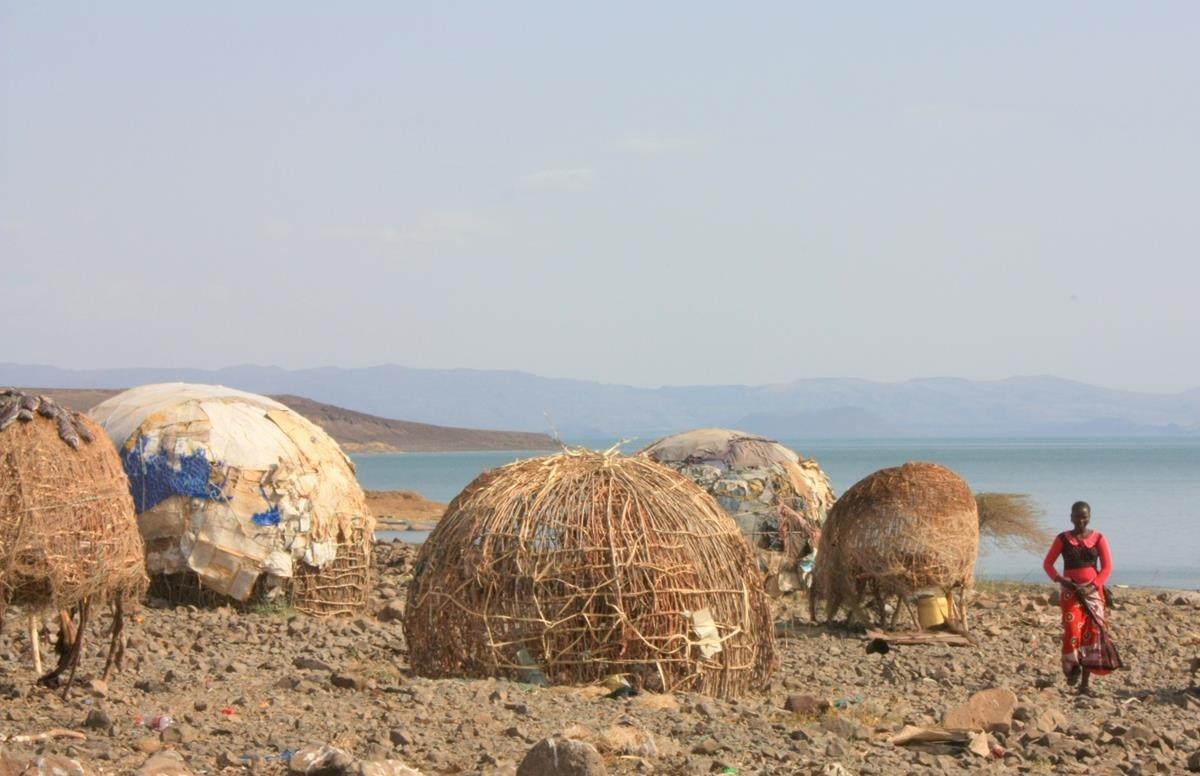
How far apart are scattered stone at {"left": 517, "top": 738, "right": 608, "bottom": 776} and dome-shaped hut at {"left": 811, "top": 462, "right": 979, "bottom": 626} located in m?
8.96

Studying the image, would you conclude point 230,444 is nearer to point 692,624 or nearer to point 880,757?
point 692,624

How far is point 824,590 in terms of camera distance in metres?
17.3

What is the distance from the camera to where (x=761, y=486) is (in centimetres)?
2069

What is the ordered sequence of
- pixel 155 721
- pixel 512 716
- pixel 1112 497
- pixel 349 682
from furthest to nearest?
1. pixel 1112 497
2. pixel 349 682
3. pixel 512 716
4. pixel 155 721

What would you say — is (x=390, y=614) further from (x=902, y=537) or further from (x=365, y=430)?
(x=365, y=430)

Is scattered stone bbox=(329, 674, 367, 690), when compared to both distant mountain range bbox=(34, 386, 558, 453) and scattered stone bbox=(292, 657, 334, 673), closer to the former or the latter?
scattered stone bbox=(292, 657, 334, 673)

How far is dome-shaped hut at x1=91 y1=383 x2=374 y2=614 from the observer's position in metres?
16.0

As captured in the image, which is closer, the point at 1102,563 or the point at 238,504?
the point at 1102,563

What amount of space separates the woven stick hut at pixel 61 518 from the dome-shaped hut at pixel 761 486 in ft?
34.3

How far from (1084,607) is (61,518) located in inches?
335

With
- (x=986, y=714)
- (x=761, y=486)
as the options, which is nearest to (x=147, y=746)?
(x=986, y=714)

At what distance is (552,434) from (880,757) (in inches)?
171

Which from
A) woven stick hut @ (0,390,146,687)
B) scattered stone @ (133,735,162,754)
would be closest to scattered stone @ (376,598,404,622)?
woven stick hut @ (0,390,146,687)

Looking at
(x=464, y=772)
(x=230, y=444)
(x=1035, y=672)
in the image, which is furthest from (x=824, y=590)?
(x=464, y=772)
